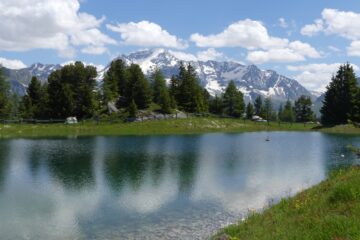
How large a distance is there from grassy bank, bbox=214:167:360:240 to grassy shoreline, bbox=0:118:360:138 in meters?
91.7

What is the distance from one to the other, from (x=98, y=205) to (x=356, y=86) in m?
121

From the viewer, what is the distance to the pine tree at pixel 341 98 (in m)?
130

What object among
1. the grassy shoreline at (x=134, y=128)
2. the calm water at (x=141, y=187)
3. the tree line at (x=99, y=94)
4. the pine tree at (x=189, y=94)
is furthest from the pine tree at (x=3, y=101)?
the pine tree at (x=189, y=94)

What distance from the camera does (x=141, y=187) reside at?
40906mm

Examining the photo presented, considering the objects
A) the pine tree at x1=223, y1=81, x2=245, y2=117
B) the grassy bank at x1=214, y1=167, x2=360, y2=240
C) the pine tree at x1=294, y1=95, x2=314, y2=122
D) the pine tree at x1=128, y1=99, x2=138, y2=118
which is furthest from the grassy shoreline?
the grassy bank at x1=214, y1=167, x2=360, y2=240

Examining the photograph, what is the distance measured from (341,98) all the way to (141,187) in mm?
110315

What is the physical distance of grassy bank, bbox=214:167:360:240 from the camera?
16.4 m

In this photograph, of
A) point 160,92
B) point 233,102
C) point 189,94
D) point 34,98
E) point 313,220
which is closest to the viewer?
point 313,220

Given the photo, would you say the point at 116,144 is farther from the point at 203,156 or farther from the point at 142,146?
the point at 203,156

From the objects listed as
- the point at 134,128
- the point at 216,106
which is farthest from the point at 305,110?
the point at 134,128

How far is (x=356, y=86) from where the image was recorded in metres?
135

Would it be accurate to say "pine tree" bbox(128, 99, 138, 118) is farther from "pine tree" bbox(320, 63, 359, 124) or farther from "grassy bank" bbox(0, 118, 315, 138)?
"pine tree" bbox(320, 63, 359, 124)

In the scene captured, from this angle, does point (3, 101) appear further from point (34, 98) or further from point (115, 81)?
point (115, 81)

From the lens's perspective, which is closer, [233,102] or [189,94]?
[189,94]
